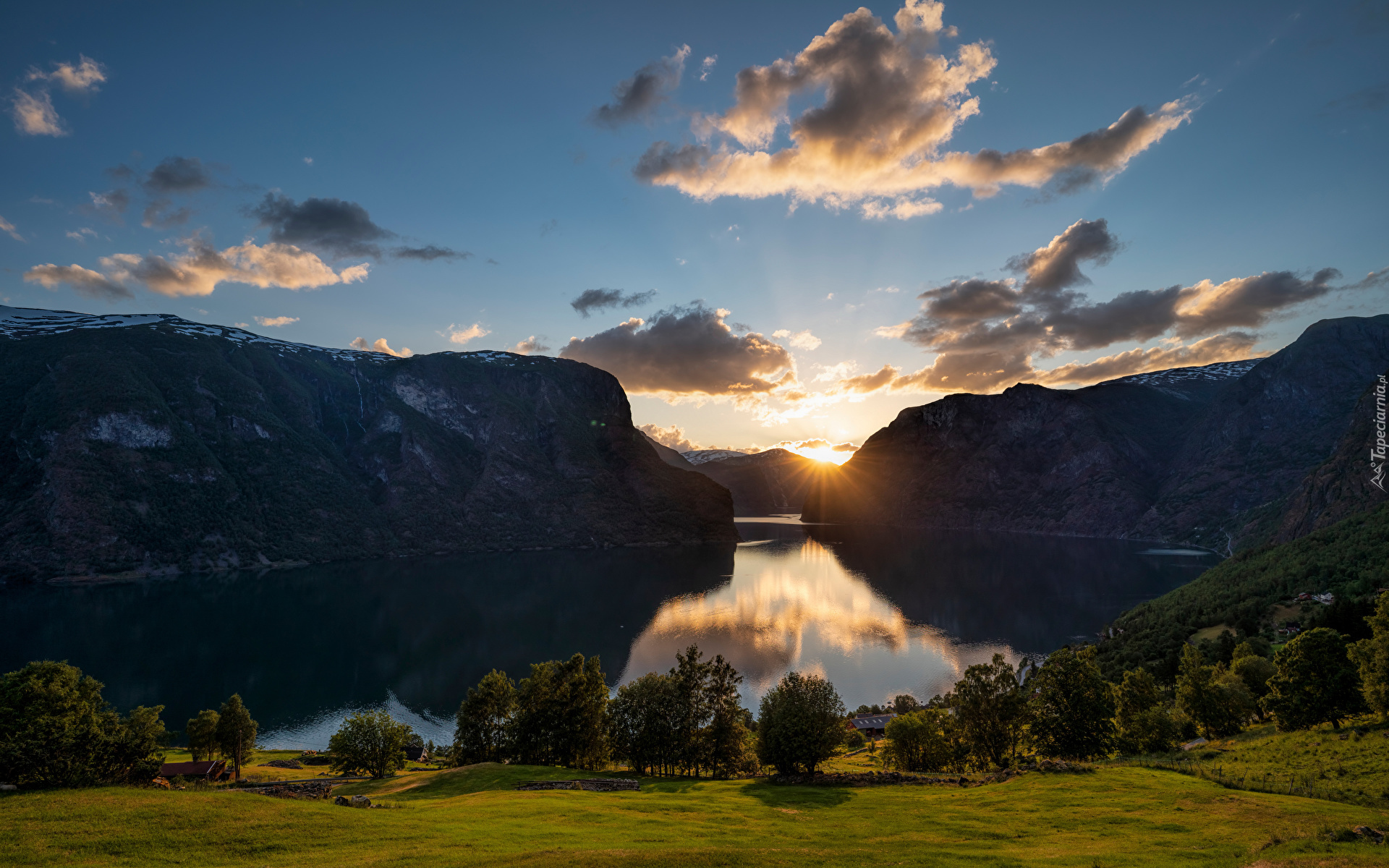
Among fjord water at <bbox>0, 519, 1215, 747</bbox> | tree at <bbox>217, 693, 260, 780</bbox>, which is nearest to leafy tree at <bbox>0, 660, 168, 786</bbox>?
tree at <bbox>217, 693, 260, 780</bbox>

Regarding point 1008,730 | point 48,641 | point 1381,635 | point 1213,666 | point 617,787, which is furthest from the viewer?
point 48,641

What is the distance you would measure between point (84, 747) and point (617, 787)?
27496mm

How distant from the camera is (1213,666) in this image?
197 feet

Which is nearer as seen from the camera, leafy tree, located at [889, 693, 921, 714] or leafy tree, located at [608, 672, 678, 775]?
leafy tree, located at [608, 672, 678, 775]

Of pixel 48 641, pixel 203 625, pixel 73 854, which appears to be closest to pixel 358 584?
pixel 203 625

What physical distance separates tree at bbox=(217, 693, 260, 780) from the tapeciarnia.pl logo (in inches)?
7515

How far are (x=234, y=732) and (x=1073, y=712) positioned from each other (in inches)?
3023

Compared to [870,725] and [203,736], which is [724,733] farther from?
[203,736]

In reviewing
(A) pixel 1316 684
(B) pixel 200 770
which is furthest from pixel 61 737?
(A) pixel 1316 684

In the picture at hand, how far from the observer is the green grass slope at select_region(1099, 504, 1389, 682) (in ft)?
250

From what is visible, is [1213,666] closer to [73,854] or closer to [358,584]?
[73,854]

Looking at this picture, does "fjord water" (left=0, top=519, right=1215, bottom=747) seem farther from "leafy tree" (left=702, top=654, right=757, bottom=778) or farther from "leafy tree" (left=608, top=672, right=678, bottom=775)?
"leafy tree" (left=702, top=654, right=757, bottom=778)

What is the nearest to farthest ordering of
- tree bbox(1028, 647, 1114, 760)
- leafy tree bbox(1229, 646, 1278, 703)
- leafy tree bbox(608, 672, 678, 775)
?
1. tree bbox(1028, 647, 1114, 760)
2. leafy tree bbox(608, 672, 678, 775)
3. leafy tree bbox(1229, 646, 1278, 703)

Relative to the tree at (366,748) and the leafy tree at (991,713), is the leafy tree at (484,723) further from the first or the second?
the leafy tree at (991,713)
